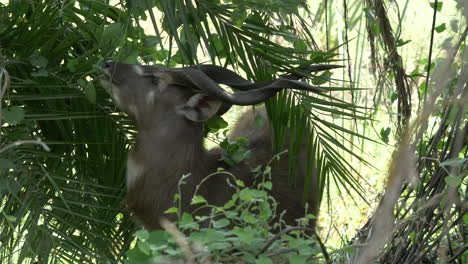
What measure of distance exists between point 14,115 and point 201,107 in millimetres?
1242

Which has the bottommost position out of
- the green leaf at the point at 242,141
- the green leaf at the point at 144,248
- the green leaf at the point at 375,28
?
the green leaf at the point at 144,248

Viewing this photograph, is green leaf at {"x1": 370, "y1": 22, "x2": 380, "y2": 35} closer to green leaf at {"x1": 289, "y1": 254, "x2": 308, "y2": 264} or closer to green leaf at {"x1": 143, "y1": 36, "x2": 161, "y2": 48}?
green leaf at {"x1": 143, "y1": 36, "x2": 161, "y2": 48}

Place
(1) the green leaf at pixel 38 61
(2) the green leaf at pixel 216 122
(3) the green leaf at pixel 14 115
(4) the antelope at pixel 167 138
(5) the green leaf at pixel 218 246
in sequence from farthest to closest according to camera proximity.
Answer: (2) the green leaf at pixel 216 122, (4) the antelope at pixel 167 138, (1) the green leaf at pixel 38 61, (3) the green leaf at pixel 14 115, (5) the green leaf at pixel 218 246

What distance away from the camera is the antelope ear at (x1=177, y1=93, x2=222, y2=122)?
16.9ft

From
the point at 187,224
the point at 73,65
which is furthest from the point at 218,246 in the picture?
the point at 73,65

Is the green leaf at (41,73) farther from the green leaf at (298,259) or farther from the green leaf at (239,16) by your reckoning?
the green leaf at (298,259)

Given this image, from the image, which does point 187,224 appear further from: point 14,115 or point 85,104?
point 85,104

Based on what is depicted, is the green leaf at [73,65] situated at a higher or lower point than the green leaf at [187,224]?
higher

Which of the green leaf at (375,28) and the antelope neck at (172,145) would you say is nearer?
the green leaf at (375,28)

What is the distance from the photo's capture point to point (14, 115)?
14.3 feet

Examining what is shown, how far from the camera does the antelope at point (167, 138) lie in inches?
202

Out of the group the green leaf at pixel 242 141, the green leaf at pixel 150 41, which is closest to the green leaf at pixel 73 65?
the green leaf at pixel 150 41

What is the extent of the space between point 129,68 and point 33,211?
1081 mm

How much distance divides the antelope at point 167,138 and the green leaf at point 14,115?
28.8 inches
